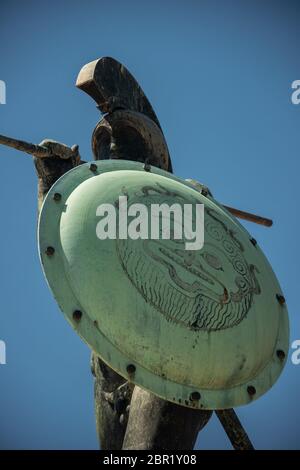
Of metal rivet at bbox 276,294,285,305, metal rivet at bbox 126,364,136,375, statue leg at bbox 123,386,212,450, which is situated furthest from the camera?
metal rivet at bbox 276,294,285,305

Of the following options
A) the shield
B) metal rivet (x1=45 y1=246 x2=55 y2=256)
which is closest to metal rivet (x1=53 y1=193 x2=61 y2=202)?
the shield

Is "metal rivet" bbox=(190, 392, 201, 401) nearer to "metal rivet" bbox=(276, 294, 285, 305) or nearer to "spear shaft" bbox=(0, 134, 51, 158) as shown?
"metal rivet" bbox=(276, 294, 285, 305)

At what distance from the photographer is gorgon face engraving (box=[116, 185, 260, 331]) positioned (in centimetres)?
472

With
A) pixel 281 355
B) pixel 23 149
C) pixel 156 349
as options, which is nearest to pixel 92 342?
pixel 156 349

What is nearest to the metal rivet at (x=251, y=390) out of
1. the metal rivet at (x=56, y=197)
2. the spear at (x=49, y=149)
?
the metal rivet at (x=56, y=197)

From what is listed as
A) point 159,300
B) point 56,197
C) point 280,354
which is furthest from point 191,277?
point 56,197

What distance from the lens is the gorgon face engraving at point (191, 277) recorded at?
4723 millimetres

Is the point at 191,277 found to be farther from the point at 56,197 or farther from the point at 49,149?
the point at 49,149

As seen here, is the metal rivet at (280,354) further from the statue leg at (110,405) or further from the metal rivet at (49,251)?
the metal rivet at (49,251)

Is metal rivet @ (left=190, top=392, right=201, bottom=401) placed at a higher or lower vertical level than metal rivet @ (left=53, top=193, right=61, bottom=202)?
lower

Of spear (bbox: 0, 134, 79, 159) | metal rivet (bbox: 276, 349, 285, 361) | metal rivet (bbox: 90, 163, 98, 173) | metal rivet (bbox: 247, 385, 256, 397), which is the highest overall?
spear (bbox: 0, 134, 79, 159)

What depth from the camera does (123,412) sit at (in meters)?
5.71

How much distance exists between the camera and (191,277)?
4.88 metres

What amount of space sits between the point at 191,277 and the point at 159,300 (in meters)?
0.25
